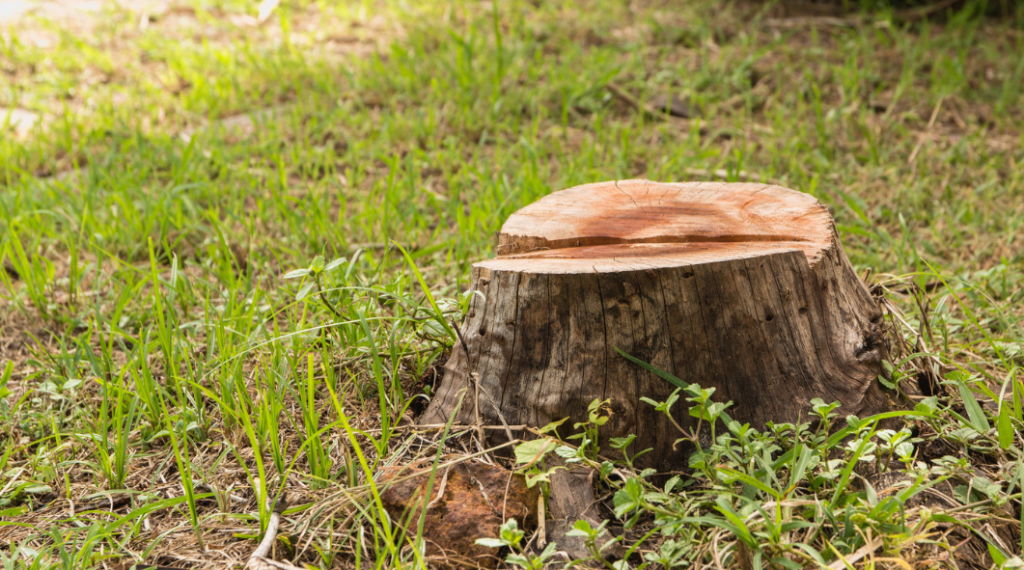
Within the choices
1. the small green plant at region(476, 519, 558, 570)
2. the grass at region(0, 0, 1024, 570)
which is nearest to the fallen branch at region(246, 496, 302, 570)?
the grass at region(0, 0, 1024, 570)

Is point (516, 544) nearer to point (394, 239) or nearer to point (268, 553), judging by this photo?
point (268, 553)

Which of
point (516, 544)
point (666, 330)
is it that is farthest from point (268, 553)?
point (666, 330)

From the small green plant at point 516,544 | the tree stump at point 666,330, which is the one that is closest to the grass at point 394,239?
the small green plant at point 516,544

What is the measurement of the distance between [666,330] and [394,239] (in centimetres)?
167

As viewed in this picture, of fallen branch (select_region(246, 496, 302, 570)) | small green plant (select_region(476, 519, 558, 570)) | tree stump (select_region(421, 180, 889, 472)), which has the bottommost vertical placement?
fallen branch (select_region(246, 496, 302, 570))

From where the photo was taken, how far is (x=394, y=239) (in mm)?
2980

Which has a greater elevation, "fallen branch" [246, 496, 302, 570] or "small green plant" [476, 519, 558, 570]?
"small green plant" [476, 519, 558, 570]

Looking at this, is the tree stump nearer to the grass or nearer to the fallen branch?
the grass

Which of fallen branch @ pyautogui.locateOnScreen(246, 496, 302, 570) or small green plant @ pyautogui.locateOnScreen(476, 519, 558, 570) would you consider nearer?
small green plant @ pyautogui.locateOnScreen(476, 519, 558, 570)

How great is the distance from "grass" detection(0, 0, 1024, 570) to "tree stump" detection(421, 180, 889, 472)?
0.11 meters

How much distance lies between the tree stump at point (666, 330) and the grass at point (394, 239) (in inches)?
4.4

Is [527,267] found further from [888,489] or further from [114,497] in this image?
[114,497]

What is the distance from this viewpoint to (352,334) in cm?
199

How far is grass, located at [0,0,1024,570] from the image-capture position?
148 centimetres
